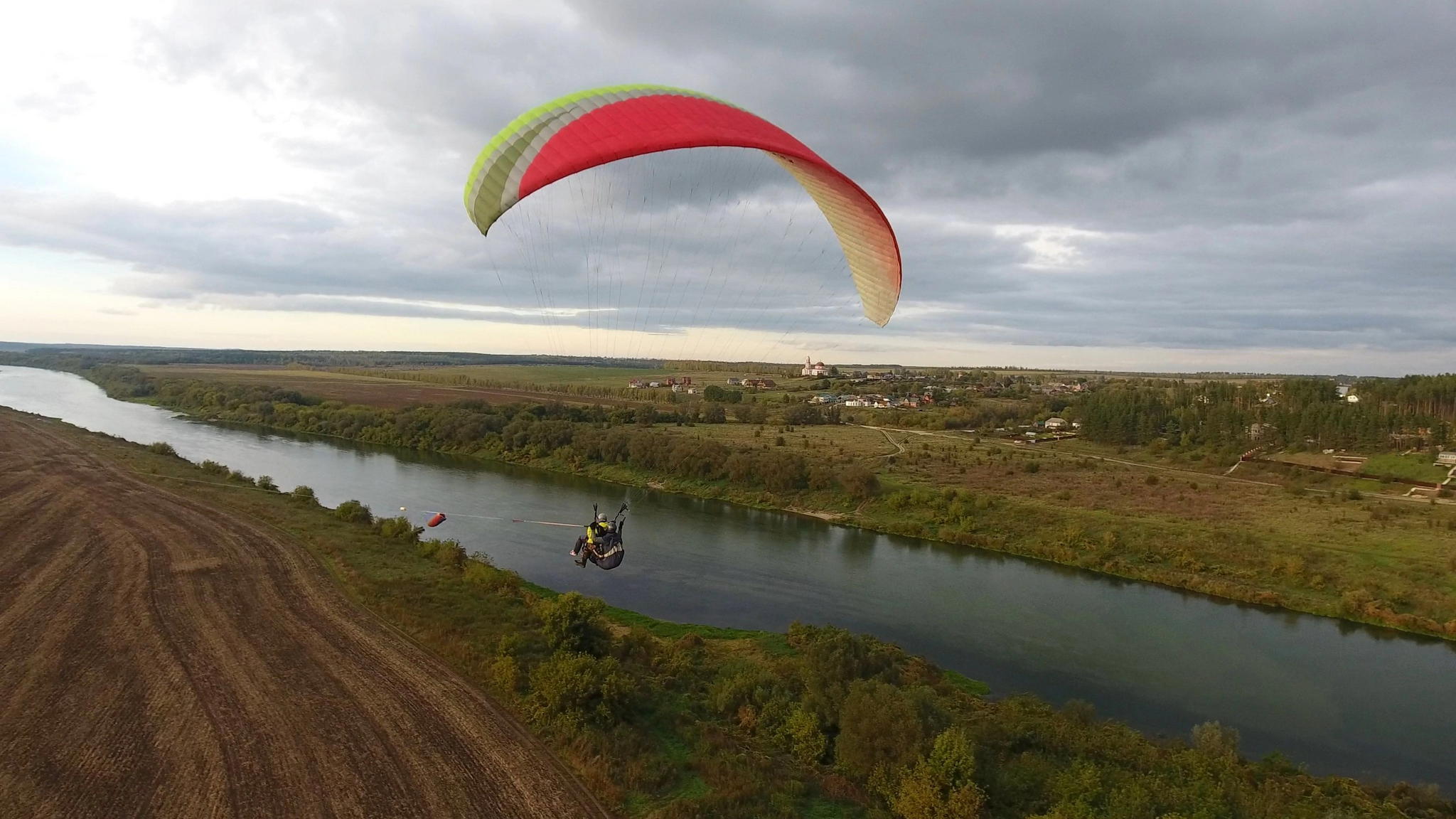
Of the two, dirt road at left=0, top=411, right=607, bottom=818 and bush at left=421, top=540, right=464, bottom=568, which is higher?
bush at left=421, top=540, right=464, bottom=568

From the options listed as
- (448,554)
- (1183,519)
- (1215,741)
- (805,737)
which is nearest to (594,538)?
(805,737)

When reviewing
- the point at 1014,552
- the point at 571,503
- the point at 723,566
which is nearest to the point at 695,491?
the point at 571,503

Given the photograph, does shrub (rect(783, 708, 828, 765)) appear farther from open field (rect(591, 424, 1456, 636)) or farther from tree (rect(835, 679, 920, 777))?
open field (rect(591, 424, 1456, 636))

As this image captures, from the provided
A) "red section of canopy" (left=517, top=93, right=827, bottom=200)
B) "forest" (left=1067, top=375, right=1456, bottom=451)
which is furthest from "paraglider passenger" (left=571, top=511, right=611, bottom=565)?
"forest" (left=1067, top=375, right=1456, bottom=451)

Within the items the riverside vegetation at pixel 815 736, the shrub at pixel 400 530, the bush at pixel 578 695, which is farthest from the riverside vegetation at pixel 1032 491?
the bush at pixel 578 695

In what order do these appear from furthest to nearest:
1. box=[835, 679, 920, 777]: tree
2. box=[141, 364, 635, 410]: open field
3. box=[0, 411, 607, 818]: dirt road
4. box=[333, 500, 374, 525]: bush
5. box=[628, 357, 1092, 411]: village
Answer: box=[628, 357, 1092, 411]: village → box=[141, 364, 635, 410]: open field → box=[333, 500, 374, 525]: bush → box=[835, 679, 920, 777]: tree → box=[0, 411, 607, 818]: dirt road

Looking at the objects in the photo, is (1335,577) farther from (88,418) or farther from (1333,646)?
(88,418)

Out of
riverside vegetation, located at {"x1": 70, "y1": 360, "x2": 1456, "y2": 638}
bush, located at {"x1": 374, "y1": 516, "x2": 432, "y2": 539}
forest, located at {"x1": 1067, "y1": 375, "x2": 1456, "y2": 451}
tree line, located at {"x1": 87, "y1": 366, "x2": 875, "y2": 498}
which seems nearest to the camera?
bush, located at {"x1": 374, "y1": 516, "x2": 432, "y2": 539}
